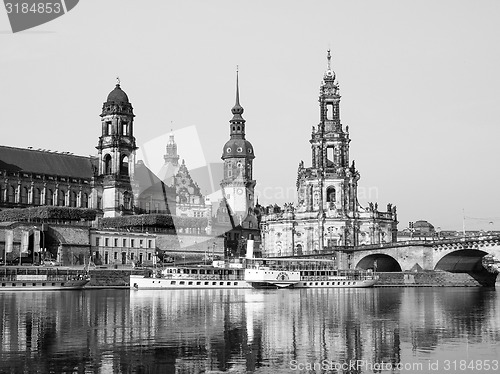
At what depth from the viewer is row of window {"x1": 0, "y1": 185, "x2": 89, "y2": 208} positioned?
102 m

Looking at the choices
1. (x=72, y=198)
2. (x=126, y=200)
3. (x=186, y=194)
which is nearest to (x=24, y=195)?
(x=72, y=198)

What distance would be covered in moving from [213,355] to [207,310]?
19.1 metres

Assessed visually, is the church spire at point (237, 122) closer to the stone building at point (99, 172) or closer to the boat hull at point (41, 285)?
the stone building at point (99, 172)

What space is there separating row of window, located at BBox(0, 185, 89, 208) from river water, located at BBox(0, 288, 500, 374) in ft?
180

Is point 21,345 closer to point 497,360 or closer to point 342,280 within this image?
point 497,360

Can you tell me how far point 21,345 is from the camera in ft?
93.8

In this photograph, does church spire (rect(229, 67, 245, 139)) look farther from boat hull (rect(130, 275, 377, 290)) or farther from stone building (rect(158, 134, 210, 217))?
boat hull (rect(130, 275, 377, 290))

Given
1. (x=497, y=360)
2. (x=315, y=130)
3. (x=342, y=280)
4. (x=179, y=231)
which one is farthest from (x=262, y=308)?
(x=315, y=130)

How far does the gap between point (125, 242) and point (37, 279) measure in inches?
896

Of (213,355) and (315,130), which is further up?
(315,130)

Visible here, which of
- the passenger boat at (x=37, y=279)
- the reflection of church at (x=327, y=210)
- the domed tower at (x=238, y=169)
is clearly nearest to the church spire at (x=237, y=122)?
the domed tower at (x=238, y=169)

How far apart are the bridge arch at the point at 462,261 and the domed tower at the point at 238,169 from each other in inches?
1834

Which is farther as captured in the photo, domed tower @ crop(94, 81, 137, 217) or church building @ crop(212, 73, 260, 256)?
church building @ crop(212, 73, 260, 256)

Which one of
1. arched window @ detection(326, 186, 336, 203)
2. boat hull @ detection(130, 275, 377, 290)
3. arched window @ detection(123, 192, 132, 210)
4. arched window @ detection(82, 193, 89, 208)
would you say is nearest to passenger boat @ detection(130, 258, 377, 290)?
boat hull @ detection(130, 275, 377, 290)
